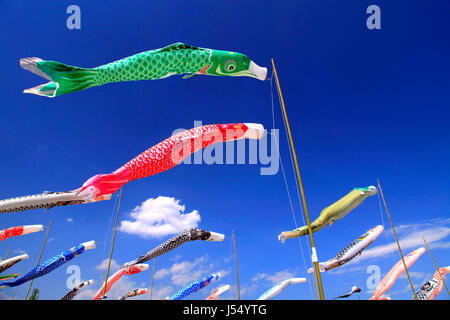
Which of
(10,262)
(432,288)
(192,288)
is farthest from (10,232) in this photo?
(432,288)

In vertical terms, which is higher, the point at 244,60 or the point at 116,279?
the point at 244,60

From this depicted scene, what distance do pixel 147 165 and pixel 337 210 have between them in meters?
6.46

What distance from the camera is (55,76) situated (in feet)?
11.3

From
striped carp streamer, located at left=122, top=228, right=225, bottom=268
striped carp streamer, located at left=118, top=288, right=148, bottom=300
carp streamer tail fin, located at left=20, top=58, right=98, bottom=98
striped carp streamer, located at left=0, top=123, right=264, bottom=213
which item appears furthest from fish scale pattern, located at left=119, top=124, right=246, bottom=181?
striped carp streamer, located at left=118, top=288, right=148, bottom=300

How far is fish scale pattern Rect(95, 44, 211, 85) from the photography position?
13.0 ft

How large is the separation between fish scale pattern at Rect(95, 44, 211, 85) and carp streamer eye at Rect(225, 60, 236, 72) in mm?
401

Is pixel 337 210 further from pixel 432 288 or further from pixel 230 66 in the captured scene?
pixel 432 288

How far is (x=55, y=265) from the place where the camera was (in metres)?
9.66

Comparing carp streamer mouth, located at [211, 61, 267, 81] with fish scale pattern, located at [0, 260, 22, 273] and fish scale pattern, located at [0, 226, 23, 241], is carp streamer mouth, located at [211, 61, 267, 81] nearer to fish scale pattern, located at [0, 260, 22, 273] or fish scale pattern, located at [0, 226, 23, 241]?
fish scale pattern, located at [0, 226, 23, 241]

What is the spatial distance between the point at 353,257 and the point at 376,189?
3.05m

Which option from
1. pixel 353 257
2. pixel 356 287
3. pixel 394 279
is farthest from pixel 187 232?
pixel 394 279

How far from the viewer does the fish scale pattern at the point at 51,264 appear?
9.19 m
